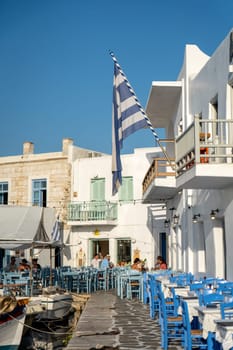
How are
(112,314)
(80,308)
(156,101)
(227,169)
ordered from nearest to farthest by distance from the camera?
1. (227,169)
2. (112,314)
3. (80,308)
4. (156,101)

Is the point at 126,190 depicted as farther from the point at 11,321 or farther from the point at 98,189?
the point at 11,321

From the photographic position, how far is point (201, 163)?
13.1 metres

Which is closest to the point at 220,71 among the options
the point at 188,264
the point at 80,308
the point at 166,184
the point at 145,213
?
the point at 166,184

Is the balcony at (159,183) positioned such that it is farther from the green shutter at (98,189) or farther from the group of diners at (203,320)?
the group of diners at (203,320)

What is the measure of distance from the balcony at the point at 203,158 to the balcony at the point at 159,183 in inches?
119

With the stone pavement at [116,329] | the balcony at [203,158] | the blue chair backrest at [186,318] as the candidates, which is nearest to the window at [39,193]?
the stone pavement at [116,329]

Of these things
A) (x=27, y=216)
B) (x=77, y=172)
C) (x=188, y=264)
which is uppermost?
(x=77, y=172)

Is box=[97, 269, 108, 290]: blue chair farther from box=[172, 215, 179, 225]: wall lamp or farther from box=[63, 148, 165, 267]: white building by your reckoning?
box=[63, 148, 165, 267]: white building

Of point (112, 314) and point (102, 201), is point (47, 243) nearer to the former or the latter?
point (112, 314)

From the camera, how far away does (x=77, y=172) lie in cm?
3200

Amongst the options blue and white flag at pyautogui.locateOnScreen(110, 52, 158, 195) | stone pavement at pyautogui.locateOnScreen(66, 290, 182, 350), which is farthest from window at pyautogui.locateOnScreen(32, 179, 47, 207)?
blue and white flag at pyautogui.locateOnScreen(110, 52, 158, 195)

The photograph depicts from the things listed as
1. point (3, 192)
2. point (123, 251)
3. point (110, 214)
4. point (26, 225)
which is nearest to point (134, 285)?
point (26, 225)

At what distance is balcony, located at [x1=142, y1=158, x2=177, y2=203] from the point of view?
764 inches

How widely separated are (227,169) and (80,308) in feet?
30.3
